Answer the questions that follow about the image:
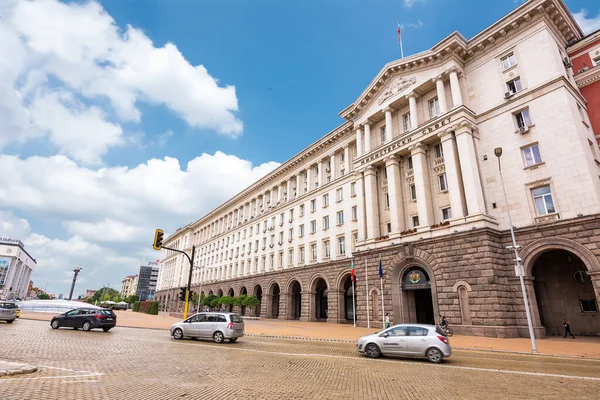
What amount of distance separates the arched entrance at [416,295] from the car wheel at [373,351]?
574 inches

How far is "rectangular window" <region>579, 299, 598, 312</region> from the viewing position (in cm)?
2317

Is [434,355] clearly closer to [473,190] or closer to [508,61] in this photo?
[473,190]

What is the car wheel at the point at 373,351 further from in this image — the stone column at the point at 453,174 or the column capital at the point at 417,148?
the column capital at the point at 417,148

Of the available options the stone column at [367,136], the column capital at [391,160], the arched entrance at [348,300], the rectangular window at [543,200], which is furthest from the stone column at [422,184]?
the arched entrance at [348,300]

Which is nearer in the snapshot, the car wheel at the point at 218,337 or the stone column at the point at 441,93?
the car wheel at the point at 218,337

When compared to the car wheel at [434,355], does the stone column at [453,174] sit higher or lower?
higher

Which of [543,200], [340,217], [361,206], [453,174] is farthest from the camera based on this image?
[340,217]

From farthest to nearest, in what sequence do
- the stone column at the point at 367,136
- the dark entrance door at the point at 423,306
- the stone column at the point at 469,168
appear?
1. the stone column at the point at 367,136
2. the dark entrance door at the point at 423,306
3. the stone column at the point at 469,168

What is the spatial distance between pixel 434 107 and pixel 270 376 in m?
29.3

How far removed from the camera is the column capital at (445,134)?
1099 inches

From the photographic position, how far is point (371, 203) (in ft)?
110

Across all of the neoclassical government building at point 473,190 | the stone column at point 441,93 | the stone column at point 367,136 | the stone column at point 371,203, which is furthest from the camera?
the stone column at point 367,136

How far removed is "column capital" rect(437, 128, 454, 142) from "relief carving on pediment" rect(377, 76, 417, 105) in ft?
22.7

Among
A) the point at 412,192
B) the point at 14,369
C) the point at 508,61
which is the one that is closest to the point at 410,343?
the point at 14,369
